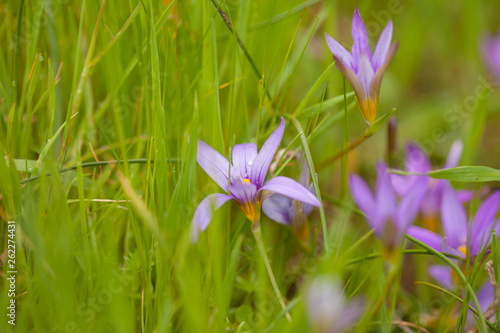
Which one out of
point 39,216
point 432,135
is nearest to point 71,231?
point 39,216

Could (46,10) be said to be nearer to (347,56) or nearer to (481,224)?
(347,56)

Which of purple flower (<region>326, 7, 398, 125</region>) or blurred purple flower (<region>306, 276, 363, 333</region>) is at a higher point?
purple flower (<region>326, 7, 398, 125</region>)

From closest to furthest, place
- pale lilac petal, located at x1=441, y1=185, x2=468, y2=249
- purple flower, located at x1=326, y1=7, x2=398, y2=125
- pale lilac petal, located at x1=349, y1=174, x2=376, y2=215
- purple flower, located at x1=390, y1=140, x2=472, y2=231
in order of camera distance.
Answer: pale lilac petal, located at x1=349, y1=174, x2=376, y2=215 < purple flower, located at x1=326, y1=7, x2=398, y2=125 < pale lilac petal, located at x1=441, y1=185, x2=468, y2=249 < purple flower, located at x1=390, y1=140, x2=472, y2=231

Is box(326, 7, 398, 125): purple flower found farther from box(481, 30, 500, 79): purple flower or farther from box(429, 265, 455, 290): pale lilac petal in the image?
box(481, 30, 500, 79): purple flower

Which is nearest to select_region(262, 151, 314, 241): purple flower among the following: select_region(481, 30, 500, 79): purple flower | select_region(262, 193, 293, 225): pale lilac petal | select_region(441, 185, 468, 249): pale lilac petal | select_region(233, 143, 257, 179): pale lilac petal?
select_region(262, 193, 293, 225): pale lilac petal

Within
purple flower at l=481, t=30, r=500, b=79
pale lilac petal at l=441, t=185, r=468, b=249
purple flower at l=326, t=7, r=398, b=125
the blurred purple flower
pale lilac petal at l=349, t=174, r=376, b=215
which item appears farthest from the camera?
purple flower at l=481, t=30, r=500, b=79

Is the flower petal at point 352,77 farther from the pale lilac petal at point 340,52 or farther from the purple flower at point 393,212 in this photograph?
the purple flower at point 393,212

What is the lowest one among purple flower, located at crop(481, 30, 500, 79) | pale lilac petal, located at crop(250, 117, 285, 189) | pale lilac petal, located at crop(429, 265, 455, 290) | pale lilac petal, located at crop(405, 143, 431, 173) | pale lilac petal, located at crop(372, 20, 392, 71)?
pale lilac petal, located at crop(429, 265, 455, 290)
